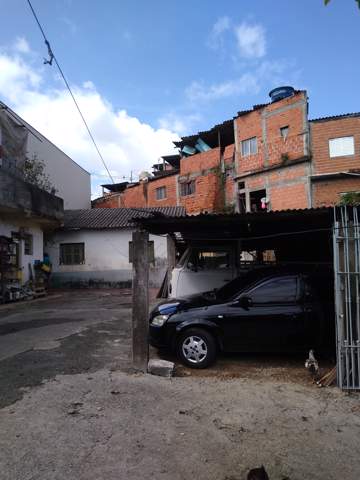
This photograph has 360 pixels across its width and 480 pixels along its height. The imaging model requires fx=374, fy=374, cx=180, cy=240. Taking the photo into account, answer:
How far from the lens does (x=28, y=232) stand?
53.6 feet

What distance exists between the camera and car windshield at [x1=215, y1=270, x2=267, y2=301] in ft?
19.8

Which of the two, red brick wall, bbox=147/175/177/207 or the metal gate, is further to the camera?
red brick wall, bbox=147/175/177/207

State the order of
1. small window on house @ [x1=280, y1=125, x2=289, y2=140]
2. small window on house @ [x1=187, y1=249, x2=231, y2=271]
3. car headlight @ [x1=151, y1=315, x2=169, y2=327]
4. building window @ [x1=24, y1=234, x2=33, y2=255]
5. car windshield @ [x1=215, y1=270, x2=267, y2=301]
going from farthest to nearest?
small window on house @ [x1=280, y1=125, x2=289, y2=140]
building window @ [x1=24, y1=234, x2=33, y2=255]
small window on house @ [x1=187, y1=249, x2=231, y2=271]
car windshield @ [x1=215, y1=270, x2=267, y2=301]
car headlight @ [x1=151, y1=315, x2=169, y2=327]

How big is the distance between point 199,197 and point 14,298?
54.6ft

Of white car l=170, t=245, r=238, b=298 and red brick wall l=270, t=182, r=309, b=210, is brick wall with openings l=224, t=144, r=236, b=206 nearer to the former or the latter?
red brick wall l=270, t=182, r=309, b=210

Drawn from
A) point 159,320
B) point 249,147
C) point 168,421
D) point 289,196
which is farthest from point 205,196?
point 168,421

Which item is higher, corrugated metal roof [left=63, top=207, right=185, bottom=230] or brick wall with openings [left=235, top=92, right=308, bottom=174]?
brick wall with openings [left=235, top=92, right=308, bottom=174]

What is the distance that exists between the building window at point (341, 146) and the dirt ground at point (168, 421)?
17.0 meters

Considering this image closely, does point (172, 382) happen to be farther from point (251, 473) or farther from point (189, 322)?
point (251, 473)

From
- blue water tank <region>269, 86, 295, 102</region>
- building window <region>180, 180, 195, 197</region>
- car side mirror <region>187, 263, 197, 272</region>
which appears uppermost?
blue water tank <region>269, 86, 295, 102</region>

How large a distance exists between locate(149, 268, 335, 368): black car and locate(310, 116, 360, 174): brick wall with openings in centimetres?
1623

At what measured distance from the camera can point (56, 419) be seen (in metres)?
3.98

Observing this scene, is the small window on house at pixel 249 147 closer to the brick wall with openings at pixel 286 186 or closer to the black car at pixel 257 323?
the brick wall with openings at pixel 286 186

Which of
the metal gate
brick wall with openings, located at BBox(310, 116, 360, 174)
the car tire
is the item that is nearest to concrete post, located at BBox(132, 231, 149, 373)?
the car tire
